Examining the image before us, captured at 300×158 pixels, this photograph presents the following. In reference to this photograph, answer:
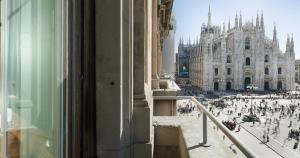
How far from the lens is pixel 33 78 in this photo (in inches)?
55.8

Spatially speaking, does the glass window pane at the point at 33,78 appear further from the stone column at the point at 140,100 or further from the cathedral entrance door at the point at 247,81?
the cathedral entrance door at the point at 247,81

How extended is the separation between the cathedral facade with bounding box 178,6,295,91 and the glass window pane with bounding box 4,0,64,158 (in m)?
58.1

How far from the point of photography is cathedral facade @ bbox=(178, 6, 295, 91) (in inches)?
2317

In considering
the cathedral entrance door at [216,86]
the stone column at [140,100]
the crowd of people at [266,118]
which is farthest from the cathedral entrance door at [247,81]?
the stone column at [140,100]

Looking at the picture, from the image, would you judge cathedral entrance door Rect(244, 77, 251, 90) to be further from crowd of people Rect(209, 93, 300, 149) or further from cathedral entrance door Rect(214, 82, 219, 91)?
crowd of people Rect(209, 93, 300, 149)

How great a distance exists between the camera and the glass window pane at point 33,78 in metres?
1.21

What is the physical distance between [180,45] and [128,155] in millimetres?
74635

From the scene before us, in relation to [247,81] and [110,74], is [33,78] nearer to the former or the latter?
[110,74]

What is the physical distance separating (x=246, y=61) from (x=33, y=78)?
61077 mm

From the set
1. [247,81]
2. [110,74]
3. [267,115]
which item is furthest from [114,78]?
[247,81]

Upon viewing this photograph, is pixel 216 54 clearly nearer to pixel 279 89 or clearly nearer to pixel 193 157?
pixel 279 89

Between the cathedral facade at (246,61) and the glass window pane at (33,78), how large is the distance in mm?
58115

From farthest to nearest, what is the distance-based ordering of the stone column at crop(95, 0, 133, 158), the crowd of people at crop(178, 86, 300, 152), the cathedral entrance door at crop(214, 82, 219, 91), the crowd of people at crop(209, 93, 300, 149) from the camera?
Result: the cathedral entrance door at crop(214, 82, 219, 91), the crowd of people at crop(209, 93, 300, 149), the crowd of people at crop(178, 86, 300, 152), the stone column at crop(95, 0, 133, 158)

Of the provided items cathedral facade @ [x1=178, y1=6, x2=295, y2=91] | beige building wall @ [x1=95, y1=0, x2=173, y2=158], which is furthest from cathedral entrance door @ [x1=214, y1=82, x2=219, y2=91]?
beige building wall @ [x1=95, y1=0, x2=173, y2=158]
